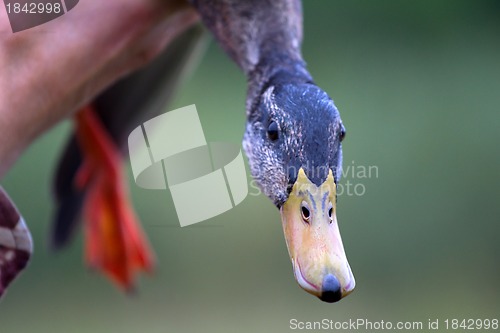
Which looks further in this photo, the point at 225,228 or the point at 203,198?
the point at 225,228

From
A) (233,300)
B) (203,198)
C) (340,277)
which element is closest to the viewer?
(340,277)

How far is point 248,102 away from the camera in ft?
2.97

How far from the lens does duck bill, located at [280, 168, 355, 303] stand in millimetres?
699

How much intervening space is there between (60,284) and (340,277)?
1.14m

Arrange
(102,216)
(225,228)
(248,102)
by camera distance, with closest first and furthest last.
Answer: (248,102)
(102,216)
(225,228)

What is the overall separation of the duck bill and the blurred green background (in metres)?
0.83

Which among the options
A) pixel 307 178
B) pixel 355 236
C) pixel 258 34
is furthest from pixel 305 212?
pixel 355 236

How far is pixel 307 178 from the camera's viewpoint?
76cm

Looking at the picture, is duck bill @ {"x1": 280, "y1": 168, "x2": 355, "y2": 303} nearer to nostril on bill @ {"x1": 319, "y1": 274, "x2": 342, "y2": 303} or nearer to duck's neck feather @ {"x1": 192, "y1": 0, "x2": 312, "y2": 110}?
nostril on bill @ {"x1": 319, "y1": 274, "x2": 342, "y2": 303}

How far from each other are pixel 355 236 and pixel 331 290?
1043mm

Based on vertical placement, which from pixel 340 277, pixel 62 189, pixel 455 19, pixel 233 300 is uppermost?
pixel 455 19

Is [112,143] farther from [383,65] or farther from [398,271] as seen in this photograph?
[383,65]

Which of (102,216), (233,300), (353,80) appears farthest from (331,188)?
(353,80)

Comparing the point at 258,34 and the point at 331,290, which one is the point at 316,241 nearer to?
the point at 331,290
